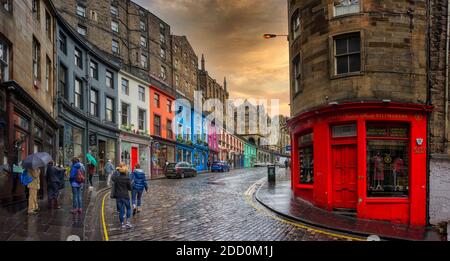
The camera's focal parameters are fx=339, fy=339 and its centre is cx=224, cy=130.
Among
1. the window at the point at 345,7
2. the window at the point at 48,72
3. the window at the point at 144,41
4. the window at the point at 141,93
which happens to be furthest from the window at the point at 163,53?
the window at the point at 345,7

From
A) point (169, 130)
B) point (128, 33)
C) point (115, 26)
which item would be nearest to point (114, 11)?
point (115, 26)

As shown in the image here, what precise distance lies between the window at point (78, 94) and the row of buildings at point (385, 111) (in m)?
17.5

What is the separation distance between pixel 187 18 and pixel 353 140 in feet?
23.3

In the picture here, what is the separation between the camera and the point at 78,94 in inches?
948

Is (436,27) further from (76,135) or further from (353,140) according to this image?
(76,135)

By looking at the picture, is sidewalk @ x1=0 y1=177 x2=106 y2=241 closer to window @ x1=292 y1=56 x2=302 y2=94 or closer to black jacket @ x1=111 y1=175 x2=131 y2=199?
black jacket @ x1=111 y1=175 x2=131 y2=199

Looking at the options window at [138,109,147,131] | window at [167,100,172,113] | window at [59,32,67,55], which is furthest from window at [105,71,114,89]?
window at [167,100,172,113]

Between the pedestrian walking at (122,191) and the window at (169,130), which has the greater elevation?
the window at (169,130)

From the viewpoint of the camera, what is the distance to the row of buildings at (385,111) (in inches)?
457

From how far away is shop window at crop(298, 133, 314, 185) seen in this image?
14.5 meters

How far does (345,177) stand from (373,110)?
2610 millimetres

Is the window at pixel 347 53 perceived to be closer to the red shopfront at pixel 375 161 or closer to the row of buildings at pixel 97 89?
the red shopfront at pixel 375 161
